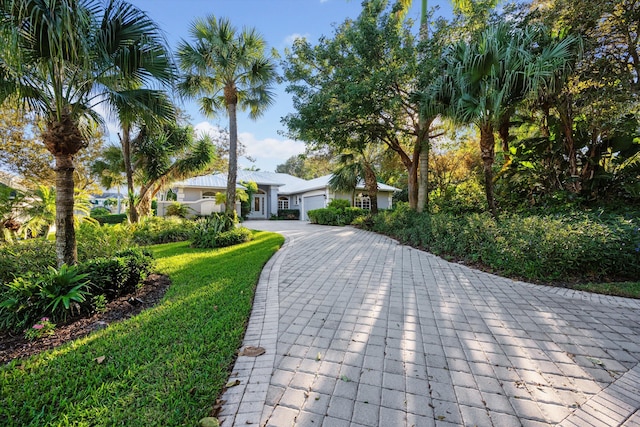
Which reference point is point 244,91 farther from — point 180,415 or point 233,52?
point 180,415

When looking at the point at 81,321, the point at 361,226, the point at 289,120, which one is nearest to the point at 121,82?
the point at 81,321

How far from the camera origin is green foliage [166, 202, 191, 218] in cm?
1737

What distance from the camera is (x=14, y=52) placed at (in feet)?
10.1

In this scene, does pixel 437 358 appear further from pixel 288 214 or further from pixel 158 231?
pixel 288 214

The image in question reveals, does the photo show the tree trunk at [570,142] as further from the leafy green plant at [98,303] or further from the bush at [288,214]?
the bush at [288,214]

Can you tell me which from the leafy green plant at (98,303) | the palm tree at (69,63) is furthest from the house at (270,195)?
the leafy green plant at (98,303)

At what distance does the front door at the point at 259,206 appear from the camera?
25344mm

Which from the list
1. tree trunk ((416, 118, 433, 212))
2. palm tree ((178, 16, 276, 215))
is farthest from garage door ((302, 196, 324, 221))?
palm tree ((178, 16, 276, 215))

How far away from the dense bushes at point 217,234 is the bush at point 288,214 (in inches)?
600

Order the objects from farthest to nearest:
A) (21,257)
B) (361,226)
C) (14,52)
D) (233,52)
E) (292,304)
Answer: (361,226), (233,52), (21,257), (292,304), (14,52)

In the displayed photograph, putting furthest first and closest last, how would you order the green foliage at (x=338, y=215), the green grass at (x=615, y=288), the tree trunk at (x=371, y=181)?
the green foliage at (x=338, y=215) < the tree trunk at (x=371, y=181) < the green grass at (x=615, y=288)

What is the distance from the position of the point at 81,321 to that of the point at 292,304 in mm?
2681

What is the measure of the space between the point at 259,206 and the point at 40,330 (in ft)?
76.2

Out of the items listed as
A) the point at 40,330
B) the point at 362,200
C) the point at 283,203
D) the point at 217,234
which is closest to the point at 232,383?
the point at 40,330
